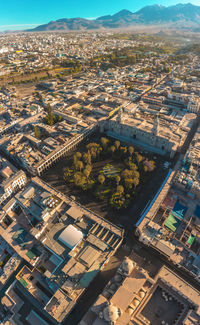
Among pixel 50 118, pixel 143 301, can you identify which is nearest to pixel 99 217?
pixel 143 301

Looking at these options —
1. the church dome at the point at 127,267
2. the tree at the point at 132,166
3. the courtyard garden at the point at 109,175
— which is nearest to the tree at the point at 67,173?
the courtyard garden at the point at 109,175

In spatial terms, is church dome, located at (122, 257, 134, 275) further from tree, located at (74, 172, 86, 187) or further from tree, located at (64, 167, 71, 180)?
tree, located at (64, 167, 71, 180)

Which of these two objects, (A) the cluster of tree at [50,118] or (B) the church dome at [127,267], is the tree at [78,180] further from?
(A) the cluster of tree at [50,118]

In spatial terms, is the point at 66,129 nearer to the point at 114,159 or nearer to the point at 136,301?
the point at 114,159

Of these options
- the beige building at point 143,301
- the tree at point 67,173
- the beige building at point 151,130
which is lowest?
the beige building at point 143,301

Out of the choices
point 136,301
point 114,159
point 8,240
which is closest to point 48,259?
point 8,240

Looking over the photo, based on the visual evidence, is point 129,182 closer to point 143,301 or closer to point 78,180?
point 78,180
